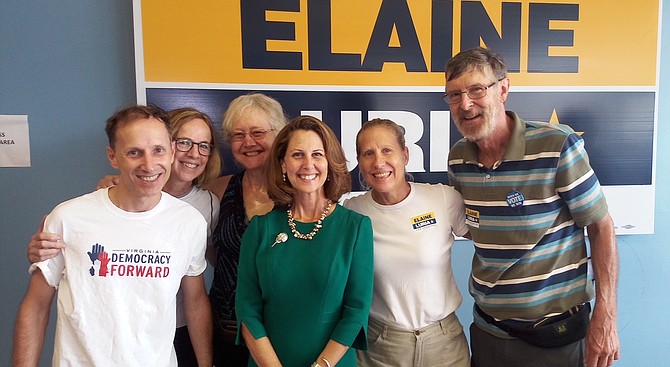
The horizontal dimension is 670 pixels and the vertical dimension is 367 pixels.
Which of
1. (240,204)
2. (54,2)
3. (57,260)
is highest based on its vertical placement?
(54,2)

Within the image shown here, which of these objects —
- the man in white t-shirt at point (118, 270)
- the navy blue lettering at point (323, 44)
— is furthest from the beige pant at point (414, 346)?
the navy blue lettering at point (323, 44)

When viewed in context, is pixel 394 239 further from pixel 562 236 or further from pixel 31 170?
pixel 31 170

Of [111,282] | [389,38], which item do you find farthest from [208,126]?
[389,38]

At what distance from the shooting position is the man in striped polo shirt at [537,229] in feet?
4.66

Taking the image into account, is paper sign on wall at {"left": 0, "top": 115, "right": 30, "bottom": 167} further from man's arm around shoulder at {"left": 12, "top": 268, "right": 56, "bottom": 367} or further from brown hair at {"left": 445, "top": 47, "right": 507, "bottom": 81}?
brown hair at {"left": 445, "top": 47, "right": 507, "bottom": 81}

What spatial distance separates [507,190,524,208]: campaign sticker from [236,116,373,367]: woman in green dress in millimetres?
516

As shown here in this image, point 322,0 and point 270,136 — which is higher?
point 322,0

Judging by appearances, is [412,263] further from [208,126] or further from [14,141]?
[14,141]

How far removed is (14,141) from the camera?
1.97m

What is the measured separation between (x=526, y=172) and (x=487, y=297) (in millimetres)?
481

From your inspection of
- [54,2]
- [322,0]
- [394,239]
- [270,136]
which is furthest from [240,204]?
[54,2]

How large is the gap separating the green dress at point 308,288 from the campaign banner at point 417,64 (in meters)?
0.85

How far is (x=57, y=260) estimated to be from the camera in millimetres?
1245

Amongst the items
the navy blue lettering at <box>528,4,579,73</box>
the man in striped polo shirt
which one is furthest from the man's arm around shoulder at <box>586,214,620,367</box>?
the navy blue lettering at <box>528,4,579,73</box>
